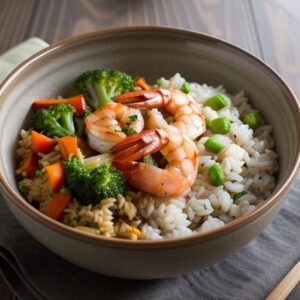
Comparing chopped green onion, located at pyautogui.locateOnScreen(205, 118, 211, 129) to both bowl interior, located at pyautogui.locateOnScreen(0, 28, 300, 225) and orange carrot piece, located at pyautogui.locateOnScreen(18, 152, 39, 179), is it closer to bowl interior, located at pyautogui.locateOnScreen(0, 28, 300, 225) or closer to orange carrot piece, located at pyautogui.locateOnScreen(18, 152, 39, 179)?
bowl interior, located at pyautogui.locateOnScreen(0, 28, 300, 225)

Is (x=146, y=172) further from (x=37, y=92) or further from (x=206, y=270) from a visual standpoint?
(x=37, y=92)

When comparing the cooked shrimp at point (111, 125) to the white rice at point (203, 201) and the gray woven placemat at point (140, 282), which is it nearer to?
the white rice at point (203, 201)

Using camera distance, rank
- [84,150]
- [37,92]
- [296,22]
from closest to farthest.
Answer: [84,150], [37,92], [296,22]

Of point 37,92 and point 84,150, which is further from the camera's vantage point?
point 37,92

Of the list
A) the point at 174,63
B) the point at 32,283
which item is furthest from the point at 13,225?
the point at 174,63

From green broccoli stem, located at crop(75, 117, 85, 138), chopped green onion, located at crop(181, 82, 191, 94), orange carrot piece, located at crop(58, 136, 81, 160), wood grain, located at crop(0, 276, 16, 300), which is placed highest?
chopped green onion, located at crop(181, 82, 191, 94)

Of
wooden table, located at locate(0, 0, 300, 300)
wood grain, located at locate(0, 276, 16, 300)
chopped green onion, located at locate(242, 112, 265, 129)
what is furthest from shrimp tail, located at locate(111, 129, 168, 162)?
wooden table, located at locate(0, 0, 300, 300)

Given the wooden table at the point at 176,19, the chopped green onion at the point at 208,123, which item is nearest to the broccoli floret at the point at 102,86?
the chopped green onion at the point at 208,123

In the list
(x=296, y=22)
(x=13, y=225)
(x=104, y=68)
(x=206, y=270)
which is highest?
(x=296, y=22)
